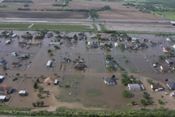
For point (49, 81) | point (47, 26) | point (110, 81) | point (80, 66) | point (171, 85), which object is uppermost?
point (47, 26)

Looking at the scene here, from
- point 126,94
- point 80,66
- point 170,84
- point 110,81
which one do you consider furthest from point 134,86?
point 80,66

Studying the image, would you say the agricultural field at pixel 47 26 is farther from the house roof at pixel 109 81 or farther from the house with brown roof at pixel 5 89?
the house with brown roof at pixel 5 89

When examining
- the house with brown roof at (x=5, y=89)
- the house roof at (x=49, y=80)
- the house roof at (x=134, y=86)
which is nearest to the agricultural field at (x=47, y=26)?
the house roof at (x=49, y=80)

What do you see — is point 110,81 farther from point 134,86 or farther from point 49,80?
point 49,80

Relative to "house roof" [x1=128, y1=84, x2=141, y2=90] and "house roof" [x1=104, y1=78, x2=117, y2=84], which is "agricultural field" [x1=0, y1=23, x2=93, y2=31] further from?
"house roof" [x1=128, y1=84, x2=141, y2=90]

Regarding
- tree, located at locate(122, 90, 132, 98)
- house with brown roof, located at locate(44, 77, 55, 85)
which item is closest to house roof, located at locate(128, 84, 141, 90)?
tree, located at locate(122, 90, 132, 98)

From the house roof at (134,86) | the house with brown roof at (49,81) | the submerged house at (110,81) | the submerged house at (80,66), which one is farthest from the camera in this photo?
the submerged house at (80,66)

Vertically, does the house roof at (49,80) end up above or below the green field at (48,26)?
below

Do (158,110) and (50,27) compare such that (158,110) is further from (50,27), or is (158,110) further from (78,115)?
(50,27)
